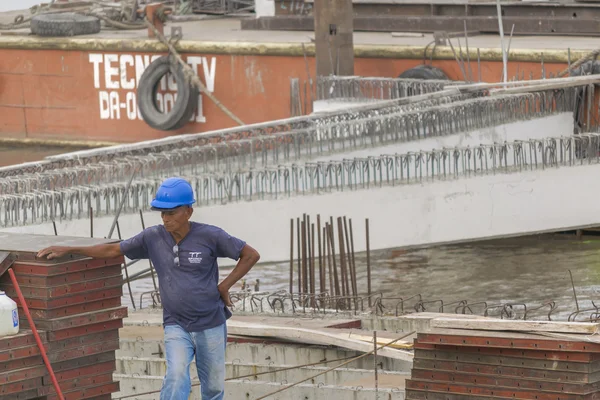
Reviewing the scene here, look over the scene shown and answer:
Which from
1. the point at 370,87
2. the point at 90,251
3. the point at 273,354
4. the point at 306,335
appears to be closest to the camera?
the point at 90,251

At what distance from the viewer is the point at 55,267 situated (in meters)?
8.22

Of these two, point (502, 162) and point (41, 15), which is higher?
point (41, 15)

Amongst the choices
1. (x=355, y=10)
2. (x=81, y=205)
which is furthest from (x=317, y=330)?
(x=355, y=10)

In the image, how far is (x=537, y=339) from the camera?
802cm

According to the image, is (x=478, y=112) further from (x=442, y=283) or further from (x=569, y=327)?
(x=569, y=327)

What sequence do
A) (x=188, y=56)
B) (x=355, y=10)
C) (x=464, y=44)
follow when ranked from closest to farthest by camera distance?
(x=464, y=44) → (x=188, y=56) → (x=355, y=10)

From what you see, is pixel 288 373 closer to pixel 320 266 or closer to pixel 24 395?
pixel 24 395

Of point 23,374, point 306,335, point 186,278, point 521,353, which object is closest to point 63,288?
point 23,374

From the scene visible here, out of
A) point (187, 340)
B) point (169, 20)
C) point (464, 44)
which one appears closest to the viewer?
point (187, 340)

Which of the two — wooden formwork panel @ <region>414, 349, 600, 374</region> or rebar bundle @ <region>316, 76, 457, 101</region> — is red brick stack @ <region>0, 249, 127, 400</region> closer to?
wooden formwork panel @ <region>414, 349, 600, 374</region>

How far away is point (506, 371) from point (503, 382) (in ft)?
0.22

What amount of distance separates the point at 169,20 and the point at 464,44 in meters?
9.59

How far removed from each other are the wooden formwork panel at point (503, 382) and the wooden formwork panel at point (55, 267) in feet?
6.39

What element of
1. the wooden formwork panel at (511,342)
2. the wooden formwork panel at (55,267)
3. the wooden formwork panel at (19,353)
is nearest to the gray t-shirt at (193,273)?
the wooden formwork panel at (55,267)
